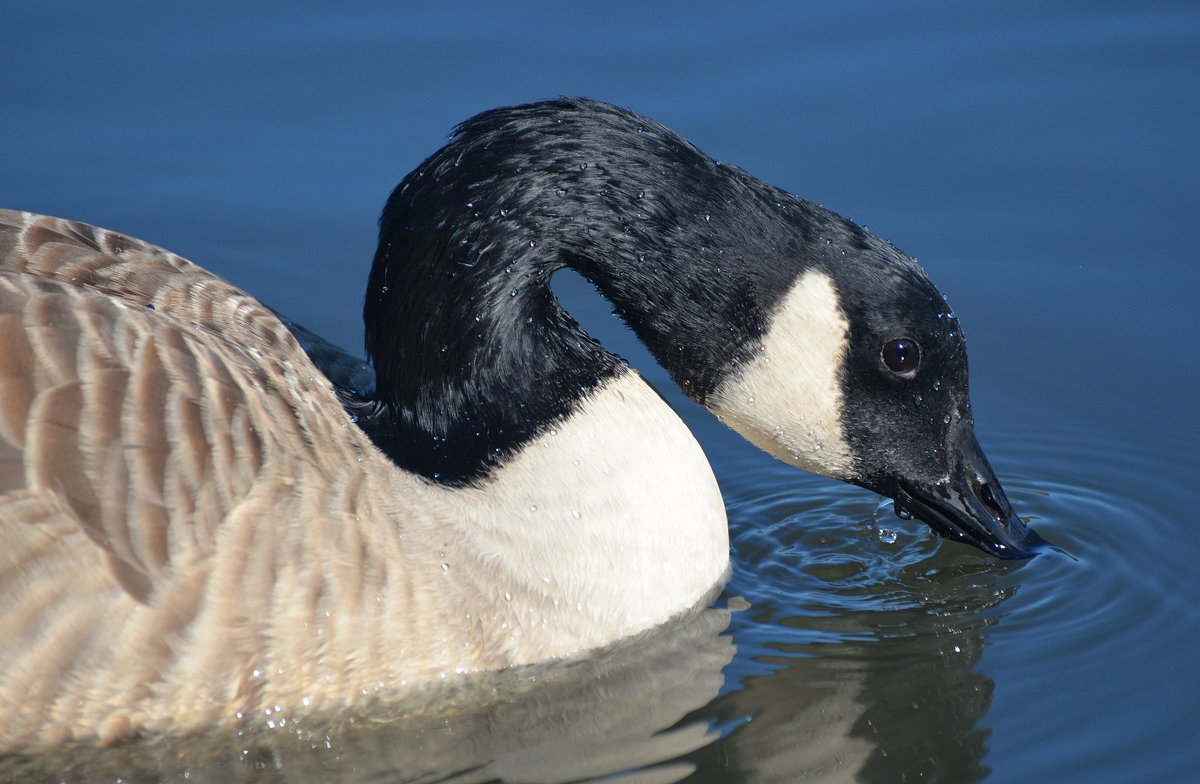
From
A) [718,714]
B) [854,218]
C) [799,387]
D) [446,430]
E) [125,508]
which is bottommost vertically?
[718,714]

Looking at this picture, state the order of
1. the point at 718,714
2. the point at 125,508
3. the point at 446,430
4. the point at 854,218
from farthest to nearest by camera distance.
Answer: the point at 854,218
the point at 446,430
the point at 718,714
the point at 125,508

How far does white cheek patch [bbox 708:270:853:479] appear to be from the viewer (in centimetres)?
475

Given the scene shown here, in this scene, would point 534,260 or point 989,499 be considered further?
point 989,499

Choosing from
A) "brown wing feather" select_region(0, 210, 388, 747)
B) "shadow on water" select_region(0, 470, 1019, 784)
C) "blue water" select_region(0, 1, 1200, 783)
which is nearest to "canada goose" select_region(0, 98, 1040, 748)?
"brown wing feather" select_region(0, 210, 388, 747)

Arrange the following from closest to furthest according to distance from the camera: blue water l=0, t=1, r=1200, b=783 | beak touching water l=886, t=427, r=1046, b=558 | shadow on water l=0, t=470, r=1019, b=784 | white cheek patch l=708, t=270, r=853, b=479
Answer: shadow on water l=0, t=470, r=1019, b=784
blue water l=0, t=1, r=1200, b=783
white cheek patch l=708, t=270, r=853, b=479
beak touching water l=886, t=427, r=1046, b=558

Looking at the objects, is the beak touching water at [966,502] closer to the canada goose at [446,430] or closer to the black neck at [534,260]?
the canada goose at [446,430]

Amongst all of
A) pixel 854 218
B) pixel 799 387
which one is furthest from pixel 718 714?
pixel 854 218

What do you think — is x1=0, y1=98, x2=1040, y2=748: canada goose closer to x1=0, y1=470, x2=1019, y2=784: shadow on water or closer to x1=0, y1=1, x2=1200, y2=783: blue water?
x1=0, y1=470, x2=1019, y2=784: shadow on water

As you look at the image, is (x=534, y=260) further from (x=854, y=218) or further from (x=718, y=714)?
(x=854, y=218)

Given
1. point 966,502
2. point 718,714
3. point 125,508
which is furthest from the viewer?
point 966,502

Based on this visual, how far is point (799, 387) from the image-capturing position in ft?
16.2

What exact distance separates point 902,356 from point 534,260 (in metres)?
1.25

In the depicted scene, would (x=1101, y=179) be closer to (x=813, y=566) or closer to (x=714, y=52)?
(x=714, y=52)

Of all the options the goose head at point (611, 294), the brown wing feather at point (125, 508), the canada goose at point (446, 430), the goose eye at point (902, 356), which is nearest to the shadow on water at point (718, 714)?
the canada goose at point (446, 430)
